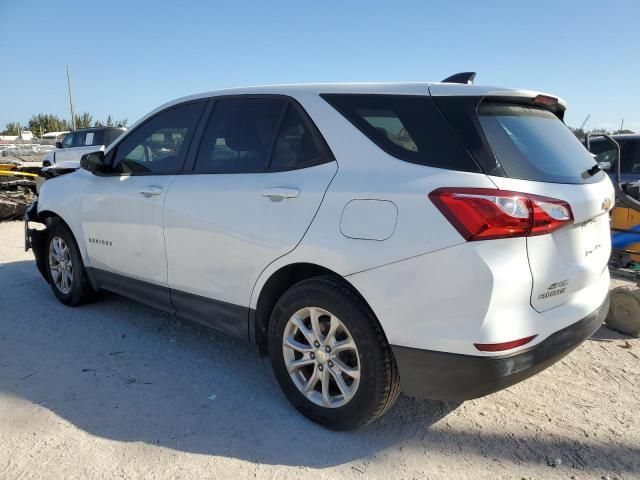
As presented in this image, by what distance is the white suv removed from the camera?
2.16 meters

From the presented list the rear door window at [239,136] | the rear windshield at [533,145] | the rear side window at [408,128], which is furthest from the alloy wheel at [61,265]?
the rear windshield at [533,145]

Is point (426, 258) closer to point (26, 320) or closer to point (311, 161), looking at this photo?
point (311, 161)

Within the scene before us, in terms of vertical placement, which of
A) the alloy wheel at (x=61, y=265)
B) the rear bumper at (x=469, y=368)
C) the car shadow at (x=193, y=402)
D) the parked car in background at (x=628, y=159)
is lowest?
the car shadow at (x=193, y=402)

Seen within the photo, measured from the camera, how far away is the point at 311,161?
2.73 m

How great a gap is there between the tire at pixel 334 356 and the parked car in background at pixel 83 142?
53.6ft

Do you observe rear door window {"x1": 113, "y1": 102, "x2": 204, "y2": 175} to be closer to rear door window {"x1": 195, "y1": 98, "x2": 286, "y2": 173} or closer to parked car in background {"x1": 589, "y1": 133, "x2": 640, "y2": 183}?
rear door window {"x1": 195, "y1": 98, "x2": 286, "y2": 173}

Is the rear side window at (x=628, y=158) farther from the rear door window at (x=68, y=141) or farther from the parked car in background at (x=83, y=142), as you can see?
the rear door window at (x=68, y=141)

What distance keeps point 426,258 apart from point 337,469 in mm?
1096

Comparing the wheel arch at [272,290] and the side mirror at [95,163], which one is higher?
the side mirror at [95,163]

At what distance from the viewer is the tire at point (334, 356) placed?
2.42 m

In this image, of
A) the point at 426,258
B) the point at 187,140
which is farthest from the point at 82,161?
the point at 426,258

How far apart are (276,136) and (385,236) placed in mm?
1040

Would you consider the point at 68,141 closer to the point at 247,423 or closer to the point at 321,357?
the point at 247,423

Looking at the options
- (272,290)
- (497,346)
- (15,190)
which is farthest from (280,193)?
(15,190)
